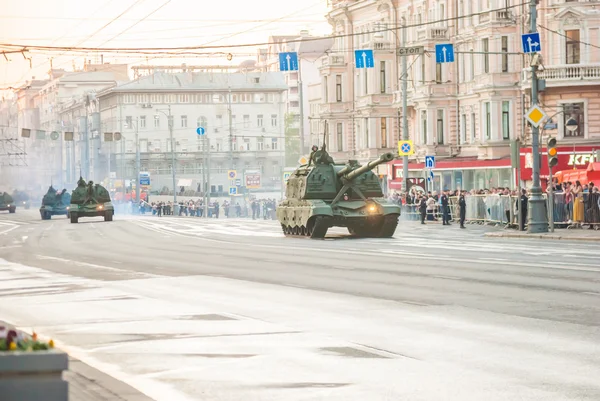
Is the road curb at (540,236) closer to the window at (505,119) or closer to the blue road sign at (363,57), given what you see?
the blue road sign at (363,57)

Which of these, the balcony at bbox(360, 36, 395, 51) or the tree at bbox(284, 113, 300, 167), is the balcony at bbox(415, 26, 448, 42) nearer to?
the balcony at bbox(360, 36, 395, 51)

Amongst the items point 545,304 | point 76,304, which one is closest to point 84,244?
point 76,304

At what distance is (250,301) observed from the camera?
18.0 m

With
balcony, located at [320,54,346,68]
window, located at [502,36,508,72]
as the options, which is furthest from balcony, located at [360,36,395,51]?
window, located at [502,36,508,72]

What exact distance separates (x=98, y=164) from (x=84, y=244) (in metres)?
123

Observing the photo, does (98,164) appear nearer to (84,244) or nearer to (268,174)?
(268,174)

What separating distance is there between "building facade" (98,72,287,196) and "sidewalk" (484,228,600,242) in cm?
11350

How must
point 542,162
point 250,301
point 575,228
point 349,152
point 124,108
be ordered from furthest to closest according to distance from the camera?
point 124,108 < point 349,152 < point 542,162 < point 575,228 < point 250,301

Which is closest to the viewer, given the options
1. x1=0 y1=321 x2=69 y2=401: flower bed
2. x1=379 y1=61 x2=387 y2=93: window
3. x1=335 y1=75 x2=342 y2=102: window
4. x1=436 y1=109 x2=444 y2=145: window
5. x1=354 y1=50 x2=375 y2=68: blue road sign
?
x1=0 y1=321 x2=69 y2=401: flower bed

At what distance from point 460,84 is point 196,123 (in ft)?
294

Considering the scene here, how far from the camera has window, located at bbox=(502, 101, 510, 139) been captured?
67.2 meters

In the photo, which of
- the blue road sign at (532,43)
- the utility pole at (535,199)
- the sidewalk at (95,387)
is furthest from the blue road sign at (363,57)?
the sidewalk at (95,387)

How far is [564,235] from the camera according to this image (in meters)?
36.5

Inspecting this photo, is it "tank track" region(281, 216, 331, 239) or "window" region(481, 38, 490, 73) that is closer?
"tank track" region(281, 216, 331, 239)
